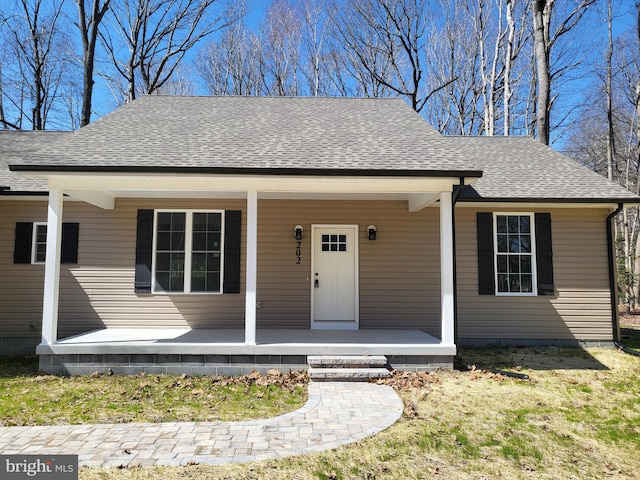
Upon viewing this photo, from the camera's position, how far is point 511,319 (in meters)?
7.95

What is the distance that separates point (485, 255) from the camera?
314 inches

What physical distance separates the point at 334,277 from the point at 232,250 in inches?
81.7

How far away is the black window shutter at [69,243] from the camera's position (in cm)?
779

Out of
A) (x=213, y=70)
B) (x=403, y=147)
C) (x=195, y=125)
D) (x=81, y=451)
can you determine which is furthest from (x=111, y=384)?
(x=213, y=70)

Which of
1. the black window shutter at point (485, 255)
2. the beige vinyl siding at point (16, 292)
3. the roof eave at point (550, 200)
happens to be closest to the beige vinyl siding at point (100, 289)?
the beige vinyl siding at point (16, 292)

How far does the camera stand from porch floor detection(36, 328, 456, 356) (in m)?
5.89

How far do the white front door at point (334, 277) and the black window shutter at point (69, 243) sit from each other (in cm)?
459

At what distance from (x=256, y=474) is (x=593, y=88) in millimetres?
21624

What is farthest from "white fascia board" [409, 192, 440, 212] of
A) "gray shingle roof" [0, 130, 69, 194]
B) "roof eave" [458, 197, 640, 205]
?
"gray shingle roof" [0, 130, 69, 194]

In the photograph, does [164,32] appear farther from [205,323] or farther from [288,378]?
[288,378]

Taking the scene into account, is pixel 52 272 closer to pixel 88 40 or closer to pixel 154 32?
pixel 88 40

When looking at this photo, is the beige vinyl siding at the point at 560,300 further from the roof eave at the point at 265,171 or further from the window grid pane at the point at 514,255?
the roof eave at the point at 265,171

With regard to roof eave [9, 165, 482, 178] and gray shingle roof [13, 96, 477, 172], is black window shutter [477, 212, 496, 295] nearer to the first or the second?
gray shingle roof [13, 96, 477, 172]

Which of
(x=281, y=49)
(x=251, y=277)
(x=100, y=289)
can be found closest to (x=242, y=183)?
(x=251, y=277)
